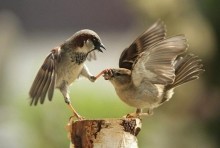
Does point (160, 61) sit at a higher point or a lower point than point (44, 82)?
higher

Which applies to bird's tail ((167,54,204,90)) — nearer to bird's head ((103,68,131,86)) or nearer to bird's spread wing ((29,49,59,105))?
bird's head ((103,68,131,86))

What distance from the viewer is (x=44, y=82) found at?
2836 millimetres

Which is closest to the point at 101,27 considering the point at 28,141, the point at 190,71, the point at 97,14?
the point at 97,14

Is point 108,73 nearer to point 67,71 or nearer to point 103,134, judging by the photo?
point 67,71

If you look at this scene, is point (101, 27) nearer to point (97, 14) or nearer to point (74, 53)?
point (97, 14)

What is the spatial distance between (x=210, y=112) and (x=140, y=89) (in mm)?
2589

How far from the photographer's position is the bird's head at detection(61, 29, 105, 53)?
2957mm

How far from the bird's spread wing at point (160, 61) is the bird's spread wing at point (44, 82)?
30cm

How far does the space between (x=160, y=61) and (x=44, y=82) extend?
45 cm

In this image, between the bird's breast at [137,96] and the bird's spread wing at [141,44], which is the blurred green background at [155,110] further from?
the bird's spread wing at [141,44]

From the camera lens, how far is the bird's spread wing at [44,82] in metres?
2.78

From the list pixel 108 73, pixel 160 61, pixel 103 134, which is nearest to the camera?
pixel 103 134

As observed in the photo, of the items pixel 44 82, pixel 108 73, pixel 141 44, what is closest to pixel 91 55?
pixel 108 73

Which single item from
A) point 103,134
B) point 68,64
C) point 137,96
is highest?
point 68,64
